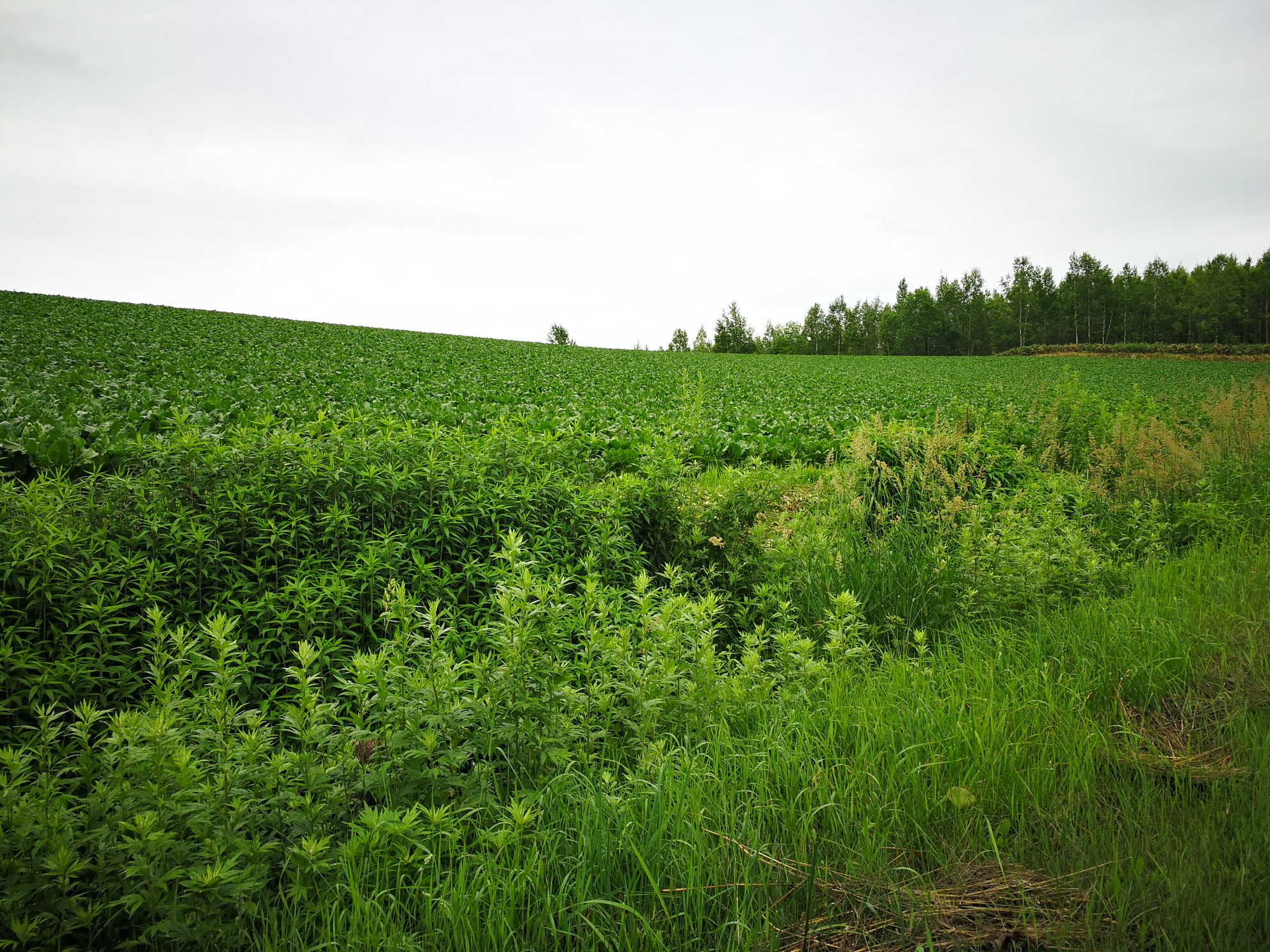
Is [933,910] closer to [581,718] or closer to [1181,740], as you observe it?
[581,718]

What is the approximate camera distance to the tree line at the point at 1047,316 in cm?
7731

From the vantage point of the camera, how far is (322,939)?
1.75 metres

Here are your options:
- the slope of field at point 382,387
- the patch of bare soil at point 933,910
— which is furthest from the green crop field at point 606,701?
the slope of field at point 382,387

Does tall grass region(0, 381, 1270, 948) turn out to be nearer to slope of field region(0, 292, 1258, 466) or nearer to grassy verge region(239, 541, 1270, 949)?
grassy verge region(239, 541, 1270, 949)

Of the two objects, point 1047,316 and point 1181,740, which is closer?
point 1181,740

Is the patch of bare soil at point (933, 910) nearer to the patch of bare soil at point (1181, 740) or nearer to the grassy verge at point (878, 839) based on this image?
the grassy verge at point (878, 839)

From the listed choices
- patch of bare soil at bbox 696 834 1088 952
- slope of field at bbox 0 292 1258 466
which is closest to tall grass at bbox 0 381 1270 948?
patch of bare soil at bbox 696 834 1088 952

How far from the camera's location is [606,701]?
107 inches

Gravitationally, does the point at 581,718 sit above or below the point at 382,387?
below

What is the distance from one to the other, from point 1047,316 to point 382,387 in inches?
4071

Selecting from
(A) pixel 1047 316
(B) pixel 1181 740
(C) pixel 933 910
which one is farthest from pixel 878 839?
(A) pixel 1047 316

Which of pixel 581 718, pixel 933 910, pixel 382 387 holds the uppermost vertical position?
pixel 382 387

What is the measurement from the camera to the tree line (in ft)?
254

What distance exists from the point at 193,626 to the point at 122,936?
2.05 metres
